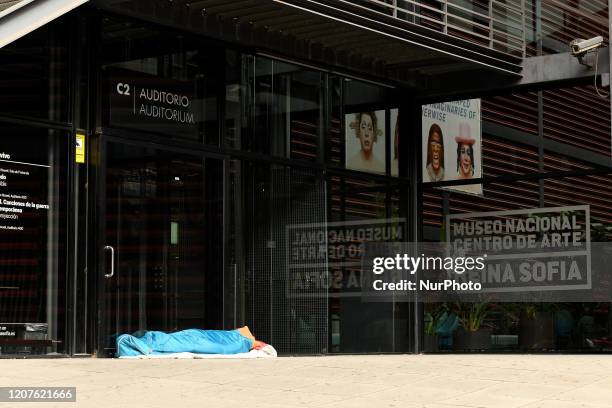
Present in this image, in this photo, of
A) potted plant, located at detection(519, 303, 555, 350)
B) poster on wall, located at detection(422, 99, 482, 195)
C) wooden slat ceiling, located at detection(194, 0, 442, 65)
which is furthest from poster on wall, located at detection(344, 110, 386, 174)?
potted plant, located at detection(519, 303, 555, 350)

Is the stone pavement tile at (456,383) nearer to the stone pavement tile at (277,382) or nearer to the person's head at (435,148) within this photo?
the stone pavement tile at (277,382)

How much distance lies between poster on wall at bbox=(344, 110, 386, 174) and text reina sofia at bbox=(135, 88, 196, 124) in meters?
2.81

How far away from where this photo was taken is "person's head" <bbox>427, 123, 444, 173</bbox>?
15992 millimetres

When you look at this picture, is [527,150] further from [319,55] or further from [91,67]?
[91,67]

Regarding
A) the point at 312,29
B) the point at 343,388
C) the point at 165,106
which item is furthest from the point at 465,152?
the point at 343,388

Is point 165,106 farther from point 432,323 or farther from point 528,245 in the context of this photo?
point 528,245

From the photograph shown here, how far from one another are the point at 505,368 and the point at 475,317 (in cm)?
479

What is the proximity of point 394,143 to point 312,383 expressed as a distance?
7346 mm

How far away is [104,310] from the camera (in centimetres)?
1174

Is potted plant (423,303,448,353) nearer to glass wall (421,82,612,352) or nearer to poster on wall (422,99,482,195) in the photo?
glass wall (421,82,612,352)

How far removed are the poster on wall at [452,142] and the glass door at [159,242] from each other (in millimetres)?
3894

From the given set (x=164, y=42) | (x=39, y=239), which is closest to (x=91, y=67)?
(x=164, y=42)

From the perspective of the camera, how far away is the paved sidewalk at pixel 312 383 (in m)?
7.84

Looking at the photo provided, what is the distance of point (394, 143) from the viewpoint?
1580cm
